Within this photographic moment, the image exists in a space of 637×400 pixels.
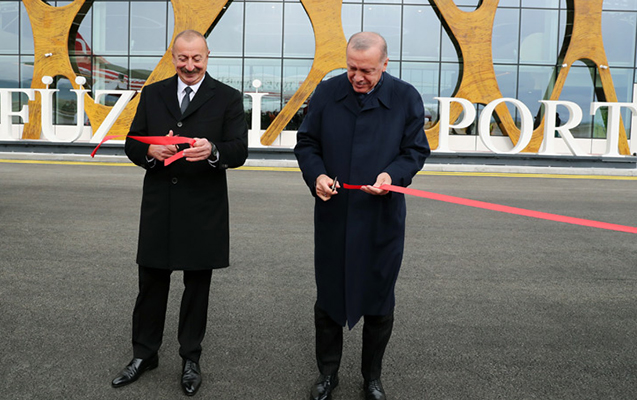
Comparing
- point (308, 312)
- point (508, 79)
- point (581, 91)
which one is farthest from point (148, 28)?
point (308, 312)

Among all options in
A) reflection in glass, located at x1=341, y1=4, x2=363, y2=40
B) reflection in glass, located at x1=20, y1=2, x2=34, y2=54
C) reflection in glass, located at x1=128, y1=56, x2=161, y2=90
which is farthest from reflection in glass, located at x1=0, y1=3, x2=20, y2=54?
reflection in glass, located at x1=341, y1=4, x2=363, y2=40

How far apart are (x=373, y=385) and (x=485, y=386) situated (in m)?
0.77

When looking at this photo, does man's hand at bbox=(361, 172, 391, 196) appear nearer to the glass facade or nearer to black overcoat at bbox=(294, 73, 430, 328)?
black overcoat at bbox=(294, 73, 430, 328)

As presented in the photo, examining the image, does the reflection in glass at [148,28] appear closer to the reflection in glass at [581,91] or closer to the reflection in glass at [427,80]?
the reflection in glass at [427,80]

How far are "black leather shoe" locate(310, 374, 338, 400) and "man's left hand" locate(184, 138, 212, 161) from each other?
1451 millimetres

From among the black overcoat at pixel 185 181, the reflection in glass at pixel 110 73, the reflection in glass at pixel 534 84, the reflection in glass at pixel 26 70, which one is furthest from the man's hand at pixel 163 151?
the reflection in glass at pixel 26 70

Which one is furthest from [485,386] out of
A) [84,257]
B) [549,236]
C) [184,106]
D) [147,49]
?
[147,49]

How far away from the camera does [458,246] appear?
8.07 meters

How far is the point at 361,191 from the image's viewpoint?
11.1ft

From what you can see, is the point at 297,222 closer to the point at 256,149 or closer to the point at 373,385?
the point at 373,385

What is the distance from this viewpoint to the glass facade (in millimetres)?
27406

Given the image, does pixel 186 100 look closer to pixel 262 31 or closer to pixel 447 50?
pixel 262 31

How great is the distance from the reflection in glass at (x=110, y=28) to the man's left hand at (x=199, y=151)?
90.0ft

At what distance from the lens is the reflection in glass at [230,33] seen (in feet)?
91.4
